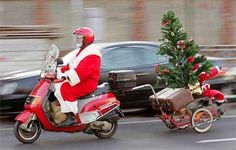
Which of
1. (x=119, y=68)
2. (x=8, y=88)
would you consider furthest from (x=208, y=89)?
(x=8, y=88)

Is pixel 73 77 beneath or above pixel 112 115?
above

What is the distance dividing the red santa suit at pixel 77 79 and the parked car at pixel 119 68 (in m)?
2.13

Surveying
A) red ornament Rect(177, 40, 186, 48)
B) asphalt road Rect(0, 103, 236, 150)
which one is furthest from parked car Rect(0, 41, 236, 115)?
red ornament Rect(177, 40, 186, 48)

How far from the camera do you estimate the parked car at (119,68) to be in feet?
36.3

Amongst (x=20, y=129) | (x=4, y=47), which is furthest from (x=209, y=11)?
(x=20, y=129)

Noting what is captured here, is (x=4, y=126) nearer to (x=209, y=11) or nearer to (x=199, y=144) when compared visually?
(x=199, y=144)

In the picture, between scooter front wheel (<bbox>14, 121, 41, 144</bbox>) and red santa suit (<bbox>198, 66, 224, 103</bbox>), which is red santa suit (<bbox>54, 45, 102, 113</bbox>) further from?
red santa suit (<bbox>198, 66, 224, 103</bbox>)

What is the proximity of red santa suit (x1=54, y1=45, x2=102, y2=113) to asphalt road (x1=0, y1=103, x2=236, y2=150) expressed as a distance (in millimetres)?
605

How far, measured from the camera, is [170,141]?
30.4 ft

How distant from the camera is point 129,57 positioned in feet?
38.7

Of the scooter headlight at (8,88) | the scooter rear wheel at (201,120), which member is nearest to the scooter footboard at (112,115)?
the scooter rear wheel at (201,120)

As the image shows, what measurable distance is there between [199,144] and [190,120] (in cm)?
86

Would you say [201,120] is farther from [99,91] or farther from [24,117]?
[24,117]

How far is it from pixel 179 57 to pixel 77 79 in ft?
6.37
